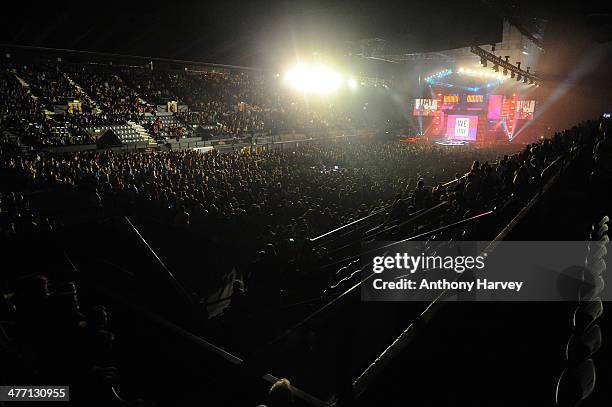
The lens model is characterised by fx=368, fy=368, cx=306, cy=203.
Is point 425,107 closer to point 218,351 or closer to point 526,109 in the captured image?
point 526,109

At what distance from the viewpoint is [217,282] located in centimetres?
771

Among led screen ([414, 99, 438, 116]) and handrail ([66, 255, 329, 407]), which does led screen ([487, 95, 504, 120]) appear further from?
handrail ([66, 255, 329, 407])

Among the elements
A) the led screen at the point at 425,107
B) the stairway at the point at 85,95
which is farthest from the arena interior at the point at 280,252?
the led screen at the point at 425,107

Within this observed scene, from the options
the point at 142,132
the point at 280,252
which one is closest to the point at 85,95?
the point at 142,132

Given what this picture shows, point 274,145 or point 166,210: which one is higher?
point 274,145

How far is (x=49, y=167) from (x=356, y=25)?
12371 mm

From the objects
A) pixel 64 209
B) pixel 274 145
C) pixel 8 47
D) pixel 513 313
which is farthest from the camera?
pixel 274 145

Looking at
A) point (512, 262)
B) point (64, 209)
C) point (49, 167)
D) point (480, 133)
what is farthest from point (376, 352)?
point (480, 133)

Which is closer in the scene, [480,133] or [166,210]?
[166,210]

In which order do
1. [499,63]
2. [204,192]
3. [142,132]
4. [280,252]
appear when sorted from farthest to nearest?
[142,132] → [499,63] → [204,192] → [280,252]

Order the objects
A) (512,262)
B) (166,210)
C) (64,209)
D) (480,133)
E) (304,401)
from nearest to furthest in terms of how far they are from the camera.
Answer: (304,401)
(512,262)
(166,210)
(64,209)
(480,133)

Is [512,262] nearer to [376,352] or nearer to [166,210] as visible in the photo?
[376,352]

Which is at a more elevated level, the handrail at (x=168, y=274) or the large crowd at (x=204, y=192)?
the large crowd at (x=204, y=192)

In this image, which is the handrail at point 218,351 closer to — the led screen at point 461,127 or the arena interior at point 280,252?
the arena interior at point 280,252
